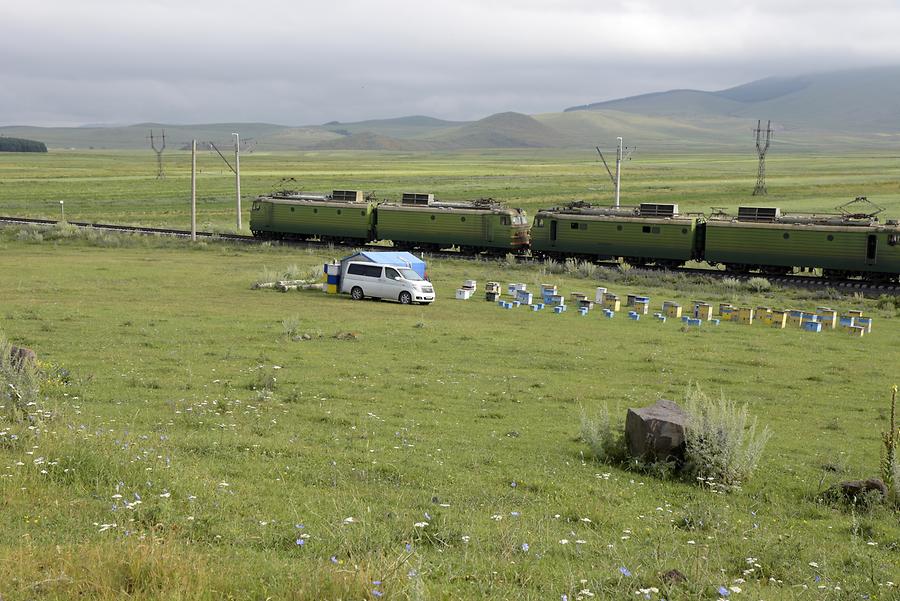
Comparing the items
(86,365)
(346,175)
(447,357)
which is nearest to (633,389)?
(447,357)

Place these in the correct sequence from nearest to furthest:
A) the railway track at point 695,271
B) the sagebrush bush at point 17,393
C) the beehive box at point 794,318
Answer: the sagebrush bush at point 17,393 < the beehive box at point 794,318 < the railway track at point 695,271

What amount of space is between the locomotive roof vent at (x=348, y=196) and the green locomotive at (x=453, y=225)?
8.51 feet

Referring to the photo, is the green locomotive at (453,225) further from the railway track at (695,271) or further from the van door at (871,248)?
the van door at (871,248)

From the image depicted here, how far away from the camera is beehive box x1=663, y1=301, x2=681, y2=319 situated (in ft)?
106

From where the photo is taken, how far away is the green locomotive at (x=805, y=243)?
4256cm

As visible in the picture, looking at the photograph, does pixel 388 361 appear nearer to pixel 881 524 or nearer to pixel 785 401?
pixel 785 401

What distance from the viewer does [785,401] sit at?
62.6 ft

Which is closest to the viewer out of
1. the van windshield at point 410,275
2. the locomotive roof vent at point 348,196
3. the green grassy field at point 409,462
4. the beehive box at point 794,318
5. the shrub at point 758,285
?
the green grassy field at point 409,462

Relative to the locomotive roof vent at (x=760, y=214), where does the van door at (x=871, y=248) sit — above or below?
below

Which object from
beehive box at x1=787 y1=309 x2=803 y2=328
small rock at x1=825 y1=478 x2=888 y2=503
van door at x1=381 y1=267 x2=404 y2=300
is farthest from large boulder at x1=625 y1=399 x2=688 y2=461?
van door at x1=381 y1=267 x2=404 y2=300

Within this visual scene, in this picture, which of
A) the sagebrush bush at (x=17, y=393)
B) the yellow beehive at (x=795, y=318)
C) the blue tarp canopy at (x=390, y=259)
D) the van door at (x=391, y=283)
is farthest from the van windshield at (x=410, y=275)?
the sagebrush bush at (x=17, y=393)

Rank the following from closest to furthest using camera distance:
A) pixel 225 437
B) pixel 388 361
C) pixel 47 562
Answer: pixel 47 562 < pixel 225 437 < pixel 388 361

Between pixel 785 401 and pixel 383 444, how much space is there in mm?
10126

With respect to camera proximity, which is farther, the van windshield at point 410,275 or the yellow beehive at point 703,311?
the van windshield at point 410,275
